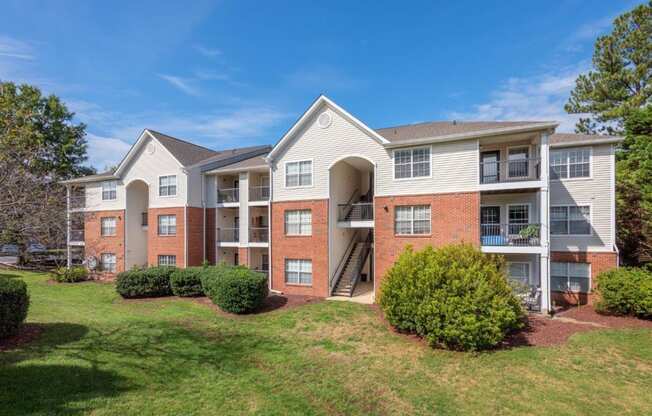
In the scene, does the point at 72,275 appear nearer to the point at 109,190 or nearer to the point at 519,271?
the point at 109,190

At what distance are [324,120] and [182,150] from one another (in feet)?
40.8

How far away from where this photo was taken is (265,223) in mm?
23500

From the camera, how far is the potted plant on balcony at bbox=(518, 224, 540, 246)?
45.9 ft

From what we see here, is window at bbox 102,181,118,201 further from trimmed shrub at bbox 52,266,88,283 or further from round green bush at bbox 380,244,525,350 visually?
round green bush at bbox 380,244,525,350

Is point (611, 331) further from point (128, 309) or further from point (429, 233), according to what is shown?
point (128, 309)

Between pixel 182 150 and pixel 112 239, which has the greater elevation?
pixel 182 150

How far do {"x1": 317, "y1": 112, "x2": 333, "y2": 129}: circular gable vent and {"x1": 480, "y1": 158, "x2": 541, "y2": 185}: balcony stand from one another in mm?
8311

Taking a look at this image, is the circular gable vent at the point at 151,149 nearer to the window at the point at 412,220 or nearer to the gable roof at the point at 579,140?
the window at the point at 412,220

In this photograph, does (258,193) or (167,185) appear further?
(167,185)

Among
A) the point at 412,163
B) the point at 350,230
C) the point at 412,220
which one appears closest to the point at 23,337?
the point at 350,230

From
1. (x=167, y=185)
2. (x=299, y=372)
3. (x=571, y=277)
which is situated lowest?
(x=299, y=372)

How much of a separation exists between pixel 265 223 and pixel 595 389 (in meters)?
19.6

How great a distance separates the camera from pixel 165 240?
2242 cm

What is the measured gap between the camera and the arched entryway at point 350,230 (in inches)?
696
